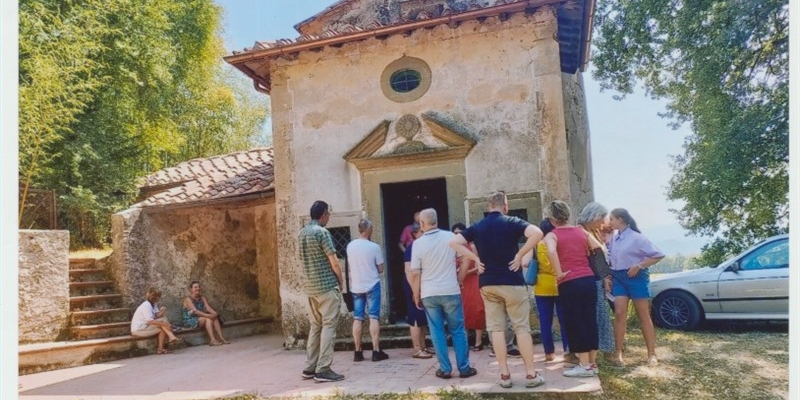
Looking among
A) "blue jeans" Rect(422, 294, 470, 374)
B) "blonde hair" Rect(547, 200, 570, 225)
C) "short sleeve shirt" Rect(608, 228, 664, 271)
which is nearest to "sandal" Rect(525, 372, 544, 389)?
"blue jeans" Rect(422, 294, 470, 374)

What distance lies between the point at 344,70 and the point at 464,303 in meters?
3.77

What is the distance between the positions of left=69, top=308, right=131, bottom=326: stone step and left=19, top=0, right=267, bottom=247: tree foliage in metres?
2.13

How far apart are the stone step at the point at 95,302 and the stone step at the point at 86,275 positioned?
588mm

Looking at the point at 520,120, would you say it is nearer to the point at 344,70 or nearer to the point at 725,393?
the point at 344,70

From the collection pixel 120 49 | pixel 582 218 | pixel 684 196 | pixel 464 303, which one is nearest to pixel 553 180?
pixel 582 218

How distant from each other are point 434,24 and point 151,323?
6055 mm

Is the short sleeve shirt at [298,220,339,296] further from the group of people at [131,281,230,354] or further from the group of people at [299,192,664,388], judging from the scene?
the group of people at [131,281,230,354]

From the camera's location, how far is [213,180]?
9625mm

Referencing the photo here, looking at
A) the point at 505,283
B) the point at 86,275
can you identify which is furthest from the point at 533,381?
the point at 86,275

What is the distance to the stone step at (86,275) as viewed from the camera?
8516 millimetres

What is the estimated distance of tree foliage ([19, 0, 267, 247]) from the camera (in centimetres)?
716

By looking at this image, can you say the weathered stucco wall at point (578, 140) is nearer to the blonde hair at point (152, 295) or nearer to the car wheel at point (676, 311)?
the car wheel at point (676, 311)

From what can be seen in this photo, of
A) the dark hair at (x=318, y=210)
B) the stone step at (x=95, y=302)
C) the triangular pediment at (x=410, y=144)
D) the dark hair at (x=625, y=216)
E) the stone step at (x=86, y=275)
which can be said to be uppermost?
the triangular pediment at (x=410, y=144)

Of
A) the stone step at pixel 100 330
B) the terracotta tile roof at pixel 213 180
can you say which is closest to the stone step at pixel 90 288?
the stone step at pixel 100 330
